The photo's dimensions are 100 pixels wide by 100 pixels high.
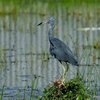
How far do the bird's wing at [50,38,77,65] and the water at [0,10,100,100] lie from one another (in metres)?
0.39

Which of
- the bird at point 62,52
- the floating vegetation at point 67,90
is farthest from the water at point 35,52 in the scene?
the floating vegetation at point 67,90

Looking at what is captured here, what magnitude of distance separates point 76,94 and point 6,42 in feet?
20.3

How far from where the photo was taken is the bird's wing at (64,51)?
6777 millimetres

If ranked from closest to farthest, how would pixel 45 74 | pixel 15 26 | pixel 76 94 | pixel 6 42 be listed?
pixel 76 94
pixel 45 74
pixel 6 42
pixel 15 26

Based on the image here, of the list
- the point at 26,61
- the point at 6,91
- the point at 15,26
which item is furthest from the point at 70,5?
the point at 6,91

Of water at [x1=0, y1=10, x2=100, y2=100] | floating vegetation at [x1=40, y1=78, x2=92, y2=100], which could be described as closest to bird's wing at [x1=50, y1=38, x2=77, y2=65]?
water at [x1=0, y1=10, x2=100, y2=100]

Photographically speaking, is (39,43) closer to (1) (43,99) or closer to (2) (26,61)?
(2) (26,61)

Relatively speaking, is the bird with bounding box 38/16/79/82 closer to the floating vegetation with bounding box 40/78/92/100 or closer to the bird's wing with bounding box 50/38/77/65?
the bird's wing with bounding box 50/38/77/65

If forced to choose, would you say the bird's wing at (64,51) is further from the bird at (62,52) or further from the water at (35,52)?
the water at (35,52)

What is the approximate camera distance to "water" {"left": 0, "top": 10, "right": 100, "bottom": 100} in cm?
837

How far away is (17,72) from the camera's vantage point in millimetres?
9031

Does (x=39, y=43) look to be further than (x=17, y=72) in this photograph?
Yes

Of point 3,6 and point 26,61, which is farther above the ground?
point 3,6

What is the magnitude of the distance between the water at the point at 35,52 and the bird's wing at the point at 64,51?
39 cm
